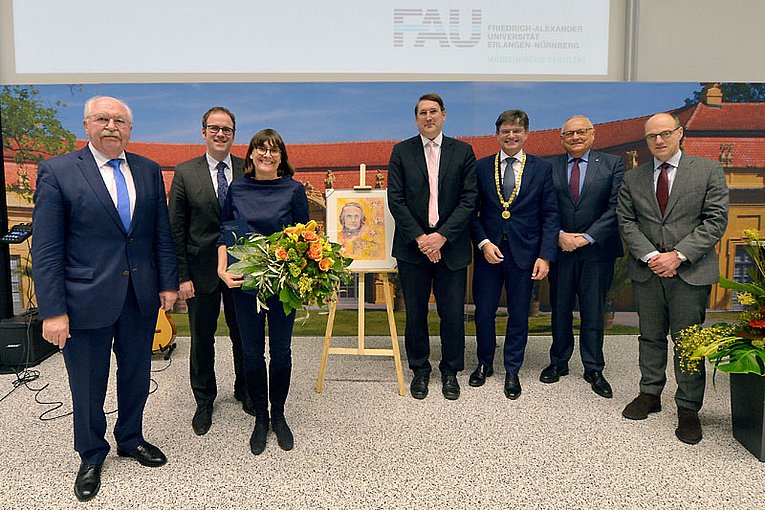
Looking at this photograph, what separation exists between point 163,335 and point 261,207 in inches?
88.0

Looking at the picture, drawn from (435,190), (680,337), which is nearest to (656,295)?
(680,337)

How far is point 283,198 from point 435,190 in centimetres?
117

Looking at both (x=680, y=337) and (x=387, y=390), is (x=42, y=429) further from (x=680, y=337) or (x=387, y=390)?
(x=680, y=337)

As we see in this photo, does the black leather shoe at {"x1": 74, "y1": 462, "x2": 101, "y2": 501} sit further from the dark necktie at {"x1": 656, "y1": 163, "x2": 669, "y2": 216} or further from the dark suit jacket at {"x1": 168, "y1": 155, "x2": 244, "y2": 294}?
the dark necktie at {"x1": 656, "y1": 163, "x2": 669, "y2": 216}

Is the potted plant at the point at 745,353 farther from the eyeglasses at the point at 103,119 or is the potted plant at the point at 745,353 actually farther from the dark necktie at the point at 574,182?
the eyeglasses at the point at 103,119

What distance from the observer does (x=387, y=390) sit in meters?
3.79

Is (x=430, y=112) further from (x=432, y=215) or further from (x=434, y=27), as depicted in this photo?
(x=434, y=27)

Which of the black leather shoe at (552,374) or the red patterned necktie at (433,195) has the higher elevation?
the red patterned necktie at (433,195)

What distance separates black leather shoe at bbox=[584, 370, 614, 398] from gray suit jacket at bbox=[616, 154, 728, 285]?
870 mm

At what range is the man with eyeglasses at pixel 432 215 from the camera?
3.50 metres

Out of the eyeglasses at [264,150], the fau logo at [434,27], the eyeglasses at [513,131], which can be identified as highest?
the fau logo at [434,27]

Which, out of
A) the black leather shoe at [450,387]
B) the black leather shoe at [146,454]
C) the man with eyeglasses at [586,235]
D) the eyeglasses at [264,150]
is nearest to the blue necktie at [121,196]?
the eyeglasses at [264,150]

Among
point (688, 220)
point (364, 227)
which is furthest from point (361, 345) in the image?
point (688, 220)

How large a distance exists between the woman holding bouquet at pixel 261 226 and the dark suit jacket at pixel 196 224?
0.17 meters
